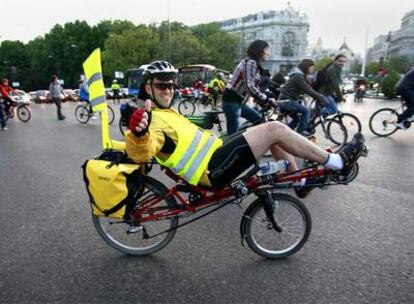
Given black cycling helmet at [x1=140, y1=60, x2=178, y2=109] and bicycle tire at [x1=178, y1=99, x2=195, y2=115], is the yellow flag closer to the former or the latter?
black cycling helmet at [x1=140, y1=60, x2=178, y2=109]

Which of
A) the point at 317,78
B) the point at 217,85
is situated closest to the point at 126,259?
the point at 317,78

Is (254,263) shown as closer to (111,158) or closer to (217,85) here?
(111,158)

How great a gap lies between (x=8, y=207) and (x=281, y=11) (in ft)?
407

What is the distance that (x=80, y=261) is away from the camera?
3.28 m

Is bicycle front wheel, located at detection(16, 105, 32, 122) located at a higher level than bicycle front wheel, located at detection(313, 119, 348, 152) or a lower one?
lower

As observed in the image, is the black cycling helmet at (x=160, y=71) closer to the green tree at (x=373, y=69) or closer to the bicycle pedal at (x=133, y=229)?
the bicycle pedal at (x=133, y=229)

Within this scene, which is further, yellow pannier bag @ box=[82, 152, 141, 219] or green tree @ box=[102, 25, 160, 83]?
green tree @ box=[102, 25, 160, 83]

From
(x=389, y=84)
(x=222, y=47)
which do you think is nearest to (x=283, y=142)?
(x=389, y=84)

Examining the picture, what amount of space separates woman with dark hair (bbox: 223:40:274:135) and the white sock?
2.95 meters

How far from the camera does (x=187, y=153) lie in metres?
3.08

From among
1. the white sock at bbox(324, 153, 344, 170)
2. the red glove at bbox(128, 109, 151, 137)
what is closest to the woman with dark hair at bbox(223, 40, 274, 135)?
the white sock at bbox(324, 153, 344, 170)

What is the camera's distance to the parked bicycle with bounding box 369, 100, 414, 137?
8789 mm

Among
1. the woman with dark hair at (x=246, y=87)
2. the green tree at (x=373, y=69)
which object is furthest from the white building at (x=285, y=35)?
the woman with dark hair at (x=246, y=87)

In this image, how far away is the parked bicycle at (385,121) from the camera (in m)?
8.79
